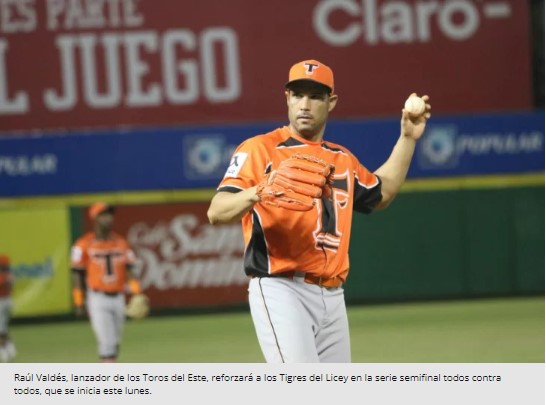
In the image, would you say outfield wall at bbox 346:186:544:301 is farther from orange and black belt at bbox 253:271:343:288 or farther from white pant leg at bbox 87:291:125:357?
orange and black belt at bbox 253:271:343:288

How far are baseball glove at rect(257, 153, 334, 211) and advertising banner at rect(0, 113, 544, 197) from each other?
1062 centimetres

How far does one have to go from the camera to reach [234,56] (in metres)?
15.5

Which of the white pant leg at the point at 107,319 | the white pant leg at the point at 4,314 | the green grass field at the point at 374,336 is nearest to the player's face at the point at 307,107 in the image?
the green grass field at the point at 374,336

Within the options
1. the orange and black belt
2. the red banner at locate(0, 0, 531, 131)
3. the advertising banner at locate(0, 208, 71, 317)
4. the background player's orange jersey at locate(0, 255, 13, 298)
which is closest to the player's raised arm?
the orange and black belt

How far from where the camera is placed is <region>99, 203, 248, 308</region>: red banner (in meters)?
16.2

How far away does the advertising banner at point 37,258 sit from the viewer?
615 inches

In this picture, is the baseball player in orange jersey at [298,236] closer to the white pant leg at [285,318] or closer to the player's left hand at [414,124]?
the white pant leg at [285,318]

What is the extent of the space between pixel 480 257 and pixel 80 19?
651 centimetres

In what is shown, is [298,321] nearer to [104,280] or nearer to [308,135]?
[308,135]

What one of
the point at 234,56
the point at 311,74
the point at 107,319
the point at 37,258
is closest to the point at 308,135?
the point at 311,74

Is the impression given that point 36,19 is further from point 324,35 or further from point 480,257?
point 480,257

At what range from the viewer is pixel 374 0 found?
51.1ft

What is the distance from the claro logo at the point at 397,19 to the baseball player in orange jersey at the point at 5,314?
5.47 m
